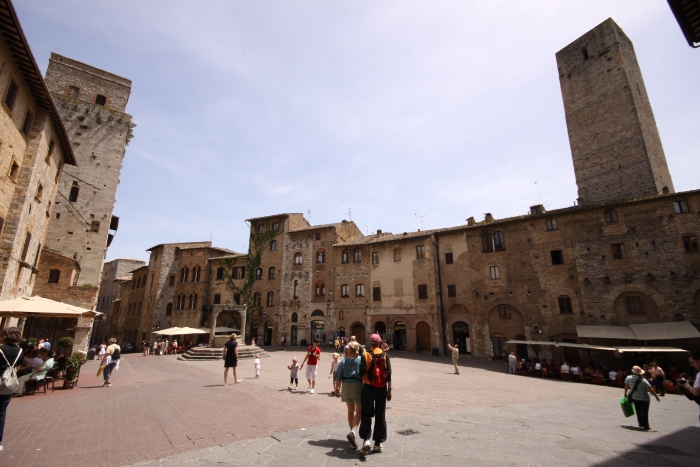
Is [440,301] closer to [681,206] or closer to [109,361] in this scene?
[681,206]

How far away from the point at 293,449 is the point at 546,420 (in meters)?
6.19

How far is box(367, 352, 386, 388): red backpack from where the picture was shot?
17.9 ft

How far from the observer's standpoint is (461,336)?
1065 inches

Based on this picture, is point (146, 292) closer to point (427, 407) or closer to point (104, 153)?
point (104, 153)

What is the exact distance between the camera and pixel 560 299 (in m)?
23.3

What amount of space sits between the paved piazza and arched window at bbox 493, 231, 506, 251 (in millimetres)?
15262

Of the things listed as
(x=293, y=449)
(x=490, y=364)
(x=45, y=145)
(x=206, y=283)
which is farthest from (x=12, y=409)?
(x=206, y=283)

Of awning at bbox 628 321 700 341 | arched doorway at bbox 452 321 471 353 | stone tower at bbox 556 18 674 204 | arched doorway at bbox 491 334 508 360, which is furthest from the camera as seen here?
arched doorway at bbox 452 321 471 353

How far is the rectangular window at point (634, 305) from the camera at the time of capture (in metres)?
20.5

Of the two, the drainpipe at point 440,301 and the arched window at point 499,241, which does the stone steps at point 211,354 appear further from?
the arched window at point 499,241

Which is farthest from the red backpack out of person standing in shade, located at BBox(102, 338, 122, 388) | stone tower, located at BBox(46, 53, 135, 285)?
stone tower, located at BBox(46, 53, 135, 285)

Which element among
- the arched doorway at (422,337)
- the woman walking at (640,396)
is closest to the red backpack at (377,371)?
the woman walking at (640,396)

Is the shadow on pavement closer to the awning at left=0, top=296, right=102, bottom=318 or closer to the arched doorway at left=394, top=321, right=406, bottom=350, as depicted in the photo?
the awning at left=0, top=296, right=102, bottom=318

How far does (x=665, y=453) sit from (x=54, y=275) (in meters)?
28.1
